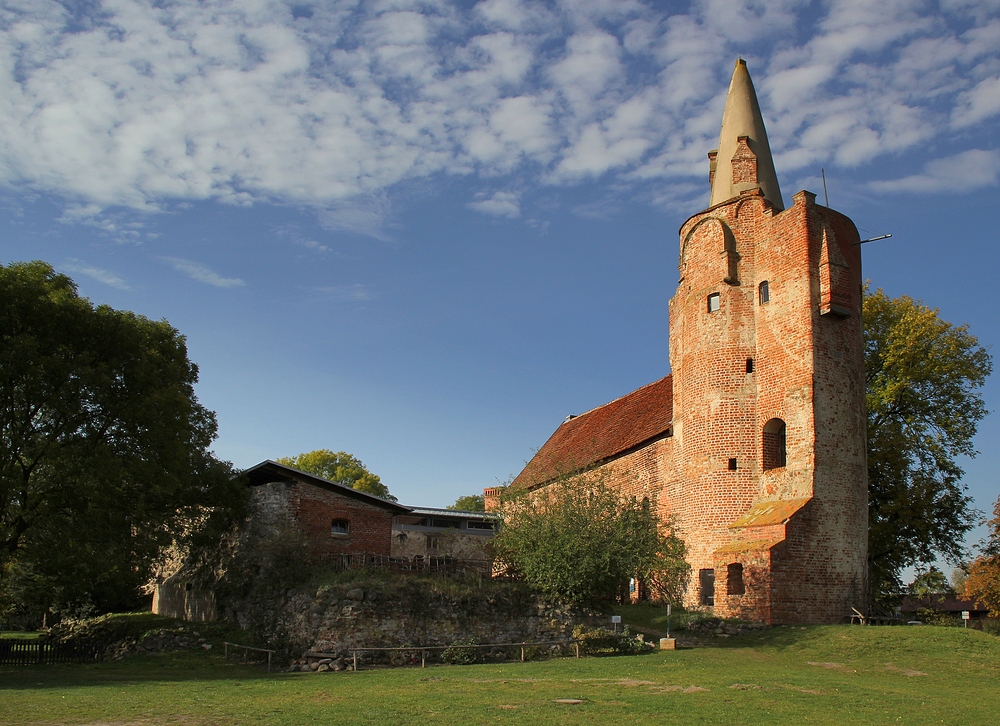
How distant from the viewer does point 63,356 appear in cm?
2214

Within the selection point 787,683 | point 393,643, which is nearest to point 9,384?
point 393,643

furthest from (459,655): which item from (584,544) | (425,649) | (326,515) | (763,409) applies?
(763,409)

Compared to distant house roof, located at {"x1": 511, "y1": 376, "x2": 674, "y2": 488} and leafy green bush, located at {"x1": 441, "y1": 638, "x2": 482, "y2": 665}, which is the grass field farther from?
distant house roof, located at {"x1": 511, "y1": 376, "x2": 674, "y2": 488}

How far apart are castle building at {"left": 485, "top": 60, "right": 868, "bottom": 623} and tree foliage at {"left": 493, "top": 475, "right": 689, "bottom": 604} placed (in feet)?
6.18

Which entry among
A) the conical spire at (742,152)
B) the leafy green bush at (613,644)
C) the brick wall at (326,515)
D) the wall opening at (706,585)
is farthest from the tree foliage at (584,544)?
the conical spire at (742,152)

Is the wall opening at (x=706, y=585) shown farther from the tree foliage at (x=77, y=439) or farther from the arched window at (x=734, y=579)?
the tree foliage at (x=77, y=439)

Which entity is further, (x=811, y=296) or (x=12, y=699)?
(x=811, y=296)

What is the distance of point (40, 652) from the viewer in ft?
73.3

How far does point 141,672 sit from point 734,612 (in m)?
15.6

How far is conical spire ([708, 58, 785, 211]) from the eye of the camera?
2984cm

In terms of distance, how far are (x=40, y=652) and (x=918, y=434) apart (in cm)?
3075

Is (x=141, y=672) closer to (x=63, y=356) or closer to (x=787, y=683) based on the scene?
(x=63, y=356)

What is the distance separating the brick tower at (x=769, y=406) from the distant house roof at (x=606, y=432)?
2893 millimetres

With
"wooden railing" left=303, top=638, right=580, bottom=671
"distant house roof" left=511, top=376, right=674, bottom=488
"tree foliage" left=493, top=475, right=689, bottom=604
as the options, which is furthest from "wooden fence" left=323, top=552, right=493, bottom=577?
"distant house roof" left=511, top=376, right=674, bottom=488
